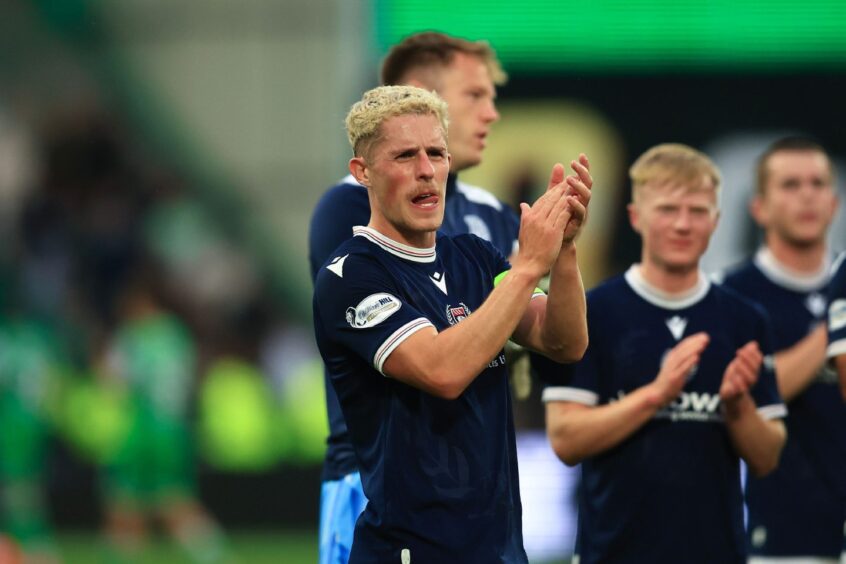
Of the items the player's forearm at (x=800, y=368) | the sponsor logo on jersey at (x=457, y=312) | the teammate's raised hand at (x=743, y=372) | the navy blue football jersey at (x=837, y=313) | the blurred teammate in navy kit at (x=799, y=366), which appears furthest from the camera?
the blurred teammate in navy kit at (x=799, y=366)

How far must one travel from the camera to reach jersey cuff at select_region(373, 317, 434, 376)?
3.77 m

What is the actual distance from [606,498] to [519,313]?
4.73 feet

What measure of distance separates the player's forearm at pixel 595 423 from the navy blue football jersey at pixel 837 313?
70 centimetres

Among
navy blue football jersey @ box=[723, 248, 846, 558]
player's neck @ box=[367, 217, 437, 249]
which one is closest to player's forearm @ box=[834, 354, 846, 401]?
navy blue football jersey @ box=[723, 248, 846, 558]

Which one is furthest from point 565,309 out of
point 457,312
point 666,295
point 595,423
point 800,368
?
point 800,368

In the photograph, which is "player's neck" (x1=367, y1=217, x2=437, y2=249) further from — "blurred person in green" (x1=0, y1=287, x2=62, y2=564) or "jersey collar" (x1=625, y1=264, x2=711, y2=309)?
"blurred person in green" (x1=0, y1=287, x2=62, y2=564)

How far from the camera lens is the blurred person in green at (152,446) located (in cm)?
1383

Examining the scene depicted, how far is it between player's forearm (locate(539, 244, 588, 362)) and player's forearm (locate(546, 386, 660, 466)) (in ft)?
2.55

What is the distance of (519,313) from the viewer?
3.72 metres

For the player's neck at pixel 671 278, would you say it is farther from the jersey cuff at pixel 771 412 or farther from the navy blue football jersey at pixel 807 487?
the navy blue football jersey at pixel 807 487

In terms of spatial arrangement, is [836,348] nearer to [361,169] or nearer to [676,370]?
[676,370]

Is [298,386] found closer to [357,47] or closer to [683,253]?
[357,47]

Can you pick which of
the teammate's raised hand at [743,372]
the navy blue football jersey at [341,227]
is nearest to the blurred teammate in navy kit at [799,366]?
the teammate's raised hand at [743,372]

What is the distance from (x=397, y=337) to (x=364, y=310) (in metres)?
0.13
